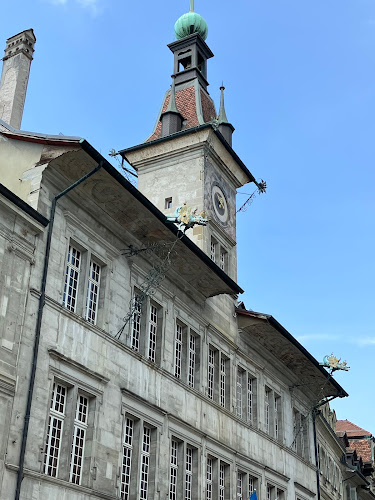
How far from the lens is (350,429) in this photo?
58.8 meters

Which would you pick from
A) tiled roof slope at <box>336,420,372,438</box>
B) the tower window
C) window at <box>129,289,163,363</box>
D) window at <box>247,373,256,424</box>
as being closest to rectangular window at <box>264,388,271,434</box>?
window at <box>247,373,256,424</box>

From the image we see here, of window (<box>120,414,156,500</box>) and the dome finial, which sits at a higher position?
the dome finial

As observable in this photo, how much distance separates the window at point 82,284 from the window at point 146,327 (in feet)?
3.85

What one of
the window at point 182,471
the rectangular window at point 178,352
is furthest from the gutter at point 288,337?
the window at point 182,471

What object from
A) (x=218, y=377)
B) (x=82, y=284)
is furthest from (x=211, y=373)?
(x=82, y=284)

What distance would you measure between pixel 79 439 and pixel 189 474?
5408mm

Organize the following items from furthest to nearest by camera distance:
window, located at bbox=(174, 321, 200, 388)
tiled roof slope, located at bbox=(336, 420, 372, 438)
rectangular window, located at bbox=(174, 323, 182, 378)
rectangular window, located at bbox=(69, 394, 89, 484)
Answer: tiled roof slope, located at bbox=(336, 420, 372, 438)
window, located at bbox=(174, 321, 200, 388)
rectangular window, located at bbox=(174, 323, 182, 378)
rectangular window, located at bbox=(69, 394, 89, 484)

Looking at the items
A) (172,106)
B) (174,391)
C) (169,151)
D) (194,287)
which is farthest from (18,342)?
(172,106)

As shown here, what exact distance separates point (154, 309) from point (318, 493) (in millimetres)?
14143

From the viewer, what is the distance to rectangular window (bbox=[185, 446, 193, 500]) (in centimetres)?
2135

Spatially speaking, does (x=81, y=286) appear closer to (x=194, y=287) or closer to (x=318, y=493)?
(x=194, y=287)

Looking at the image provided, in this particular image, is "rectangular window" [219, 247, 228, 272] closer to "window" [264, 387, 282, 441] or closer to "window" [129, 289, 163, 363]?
"window" [264, 387, 282, 441]

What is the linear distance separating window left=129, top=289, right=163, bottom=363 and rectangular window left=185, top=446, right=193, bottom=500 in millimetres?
3017

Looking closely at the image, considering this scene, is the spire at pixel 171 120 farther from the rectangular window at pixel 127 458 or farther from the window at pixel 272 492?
the rectangular window at pixel 127 458
